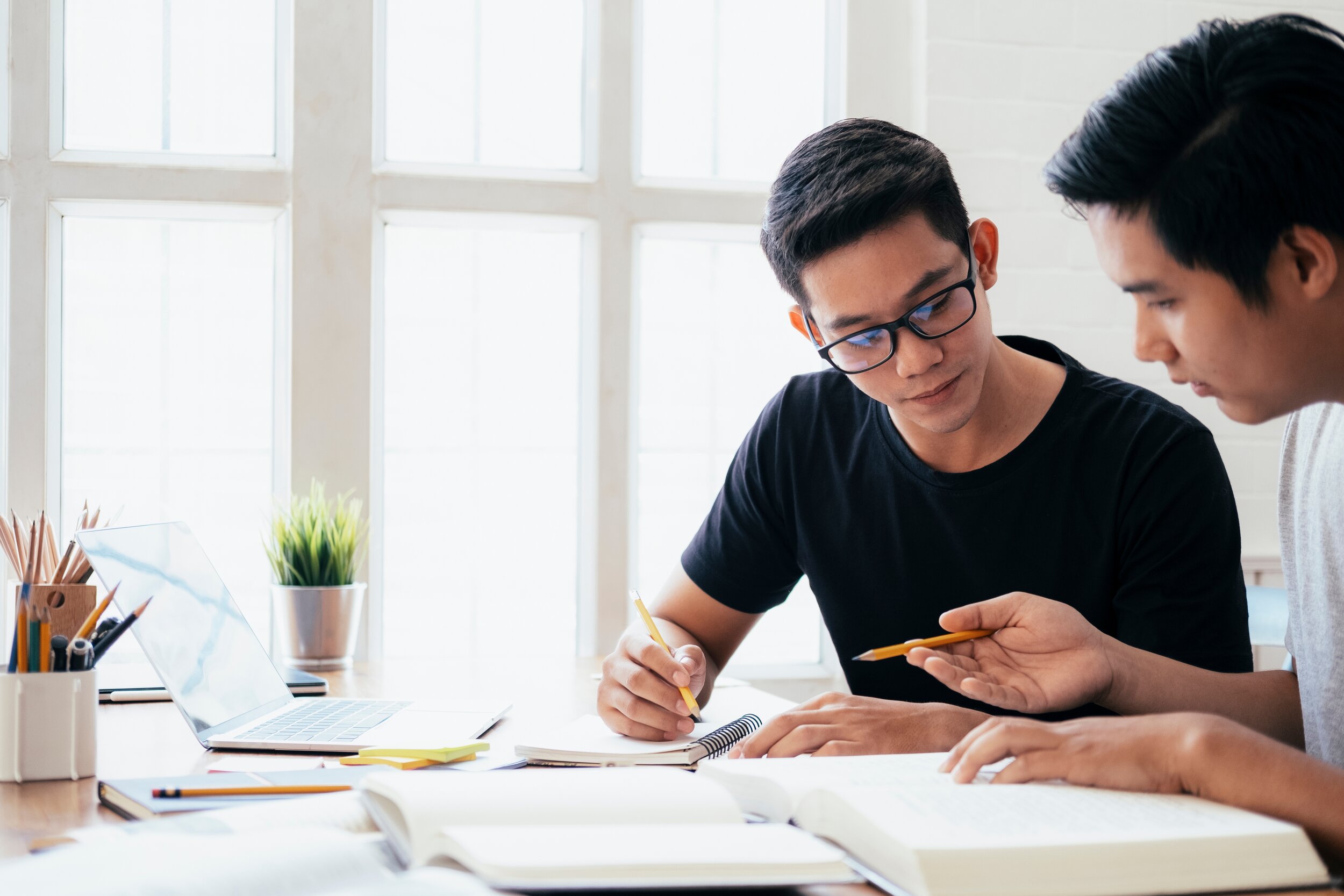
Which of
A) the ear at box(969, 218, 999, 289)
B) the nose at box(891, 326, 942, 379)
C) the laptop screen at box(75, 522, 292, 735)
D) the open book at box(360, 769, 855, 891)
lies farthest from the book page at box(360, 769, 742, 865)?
the ear at box(969, 218, 999, 289)

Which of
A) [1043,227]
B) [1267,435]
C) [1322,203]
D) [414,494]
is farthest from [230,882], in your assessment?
[1267,435]

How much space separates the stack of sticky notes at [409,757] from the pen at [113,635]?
25cm

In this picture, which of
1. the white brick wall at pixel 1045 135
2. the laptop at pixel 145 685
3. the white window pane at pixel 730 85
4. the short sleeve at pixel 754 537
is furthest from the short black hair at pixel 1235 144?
the white window pane at pixel 730 85

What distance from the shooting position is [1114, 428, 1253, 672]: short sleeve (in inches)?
52.9

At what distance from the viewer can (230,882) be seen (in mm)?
619

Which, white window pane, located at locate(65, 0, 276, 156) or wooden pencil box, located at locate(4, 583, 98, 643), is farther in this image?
white window pane, located at locate(65, 0, 276, 156)

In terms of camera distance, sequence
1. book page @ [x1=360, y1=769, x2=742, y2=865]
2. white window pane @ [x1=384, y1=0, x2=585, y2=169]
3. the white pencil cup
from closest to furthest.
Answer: book page @ [x1=360, y1=769, x2=742, y2=865], the white pencil cup, white window pane @ [x1=384, y1=0, x2=585, y2=169]

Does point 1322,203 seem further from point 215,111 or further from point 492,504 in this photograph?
point 215,111

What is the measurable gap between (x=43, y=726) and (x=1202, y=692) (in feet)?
3.78

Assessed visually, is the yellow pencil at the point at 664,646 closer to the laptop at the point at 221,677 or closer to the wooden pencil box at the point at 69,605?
the laptop at the point at 221,677

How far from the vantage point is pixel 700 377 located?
8.84ft

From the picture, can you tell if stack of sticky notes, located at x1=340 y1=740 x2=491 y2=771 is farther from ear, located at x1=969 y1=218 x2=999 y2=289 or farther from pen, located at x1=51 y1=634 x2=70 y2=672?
ear, located at x1=969 y1=218 x2=999 y2=289

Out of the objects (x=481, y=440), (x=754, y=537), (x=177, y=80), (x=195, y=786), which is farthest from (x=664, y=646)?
(x=177, y=80)

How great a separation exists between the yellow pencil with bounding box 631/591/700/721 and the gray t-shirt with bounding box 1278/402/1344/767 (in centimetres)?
66
